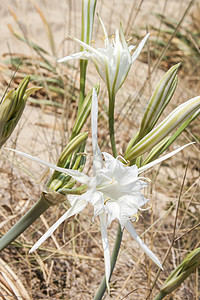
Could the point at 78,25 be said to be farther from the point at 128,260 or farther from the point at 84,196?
the point at 84,196

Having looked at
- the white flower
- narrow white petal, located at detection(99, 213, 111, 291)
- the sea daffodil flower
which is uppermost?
the white flower

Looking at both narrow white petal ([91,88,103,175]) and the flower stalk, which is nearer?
narrow white petal ([91,88,103,175])

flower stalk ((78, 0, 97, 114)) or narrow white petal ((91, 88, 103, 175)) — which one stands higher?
flower stalk ((78, 0, 97, 114))

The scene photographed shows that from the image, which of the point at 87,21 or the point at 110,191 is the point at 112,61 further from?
the point at 110,191

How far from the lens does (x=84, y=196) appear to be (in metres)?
0.53

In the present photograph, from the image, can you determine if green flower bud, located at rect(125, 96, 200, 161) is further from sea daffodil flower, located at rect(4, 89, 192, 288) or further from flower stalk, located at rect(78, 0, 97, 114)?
flower stalk, located at rect(78, 0, 97, 114)

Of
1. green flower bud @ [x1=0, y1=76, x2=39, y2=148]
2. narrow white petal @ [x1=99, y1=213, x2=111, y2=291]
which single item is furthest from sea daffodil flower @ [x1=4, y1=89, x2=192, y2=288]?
green flower bud @ [x1=0, y1=76, x2=39, y2=148]

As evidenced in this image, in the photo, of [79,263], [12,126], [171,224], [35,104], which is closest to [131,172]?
[12,126]

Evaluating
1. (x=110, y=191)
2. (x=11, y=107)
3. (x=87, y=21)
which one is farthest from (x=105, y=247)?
(x=87, y=21)

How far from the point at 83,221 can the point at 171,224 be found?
297 millimetres

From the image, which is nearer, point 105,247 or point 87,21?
point 105,247

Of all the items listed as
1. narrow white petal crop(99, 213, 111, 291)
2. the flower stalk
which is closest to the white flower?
the flower stalk

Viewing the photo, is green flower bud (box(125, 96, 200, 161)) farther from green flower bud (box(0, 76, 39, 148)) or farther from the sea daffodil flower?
green flower bud (box(0, 76, 39, 148))

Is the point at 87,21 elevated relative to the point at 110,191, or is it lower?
elevated
